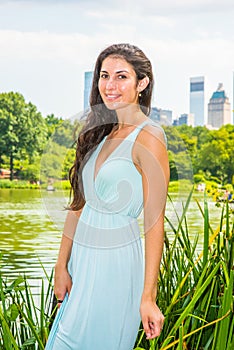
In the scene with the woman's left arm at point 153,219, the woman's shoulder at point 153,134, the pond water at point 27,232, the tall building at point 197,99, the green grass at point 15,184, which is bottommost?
the pond water at point 27,232

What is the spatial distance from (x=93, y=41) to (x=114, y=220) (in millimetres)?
14729

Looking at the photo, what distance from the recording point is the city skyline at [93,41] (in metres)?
15.6

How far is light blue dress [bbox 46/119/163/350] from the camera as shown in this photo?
1428 mm

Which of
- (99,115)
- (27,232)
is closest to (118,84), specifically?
(99,115)

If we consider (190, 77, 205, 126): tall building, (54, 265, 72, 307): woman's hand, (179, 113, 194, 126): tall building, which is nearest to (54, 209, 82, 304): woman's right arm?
(54, 265, 72, 307): woman's hand

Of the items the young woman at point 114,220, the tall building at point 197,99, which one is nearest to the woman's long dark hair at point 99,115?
the young woman at point 114,220

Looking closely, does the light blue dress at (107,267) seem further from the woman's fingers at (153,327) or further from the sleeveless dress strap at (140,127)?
the woman's fingers at (153,327)

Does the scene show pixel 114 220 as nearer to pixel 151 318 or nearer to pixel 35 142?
pixel 151 318

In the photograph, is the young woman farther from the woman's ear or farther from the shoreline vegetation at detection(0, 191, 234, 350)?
the shoreline vegetation at detection(0, 191, 234, 350)

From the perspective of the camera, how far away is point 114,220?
4.75 feet

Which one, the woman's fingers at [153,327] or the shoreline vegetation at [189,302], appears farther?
the shoreline vegetation at [189,302]

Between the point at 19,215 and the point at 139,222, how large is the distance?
12.9 metres

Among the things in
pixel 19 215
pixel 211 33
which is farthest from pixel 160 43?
pixel 19 215

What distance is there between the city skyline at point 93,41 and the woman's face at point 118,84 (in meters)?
13.1
